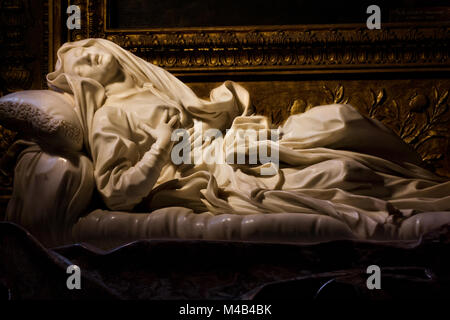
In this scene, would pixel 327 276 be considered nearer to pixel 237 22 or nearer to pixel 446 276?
pixel 446 276

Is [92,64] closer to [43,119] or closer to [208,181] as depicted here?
[43,119]

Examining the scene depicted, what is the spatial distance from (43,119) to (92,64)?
472 mm

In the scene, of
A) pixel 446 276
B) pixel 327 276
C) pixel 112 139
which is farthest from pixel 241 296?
pixel 112 139

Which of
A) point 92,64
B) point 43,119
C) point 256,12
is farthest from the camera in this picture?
point 256,12

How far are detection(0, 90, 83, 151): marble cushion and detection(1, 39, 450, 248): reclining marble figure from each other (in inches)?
0.5

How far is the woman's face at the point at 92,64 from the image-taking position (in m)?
2.43

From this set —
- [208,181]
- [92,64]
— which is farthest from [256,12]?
[208,181]

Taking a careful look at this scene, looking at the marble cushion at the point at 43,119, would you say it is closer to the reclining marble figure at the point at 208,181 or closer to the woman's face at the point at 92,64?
the reclining marble figure at the point at 208,181

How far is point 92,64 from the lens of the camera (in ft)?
8.03

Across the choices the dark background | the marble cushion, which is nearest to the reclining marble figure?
the marble cushion

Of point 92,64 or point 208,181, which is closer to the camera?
point 208,181

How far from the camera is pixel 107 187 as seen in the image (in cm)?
204

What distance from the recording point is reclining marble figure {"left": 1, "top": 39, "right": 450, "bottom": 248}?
1845mm

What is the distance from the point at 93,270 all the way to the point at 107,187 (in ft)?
1.07
